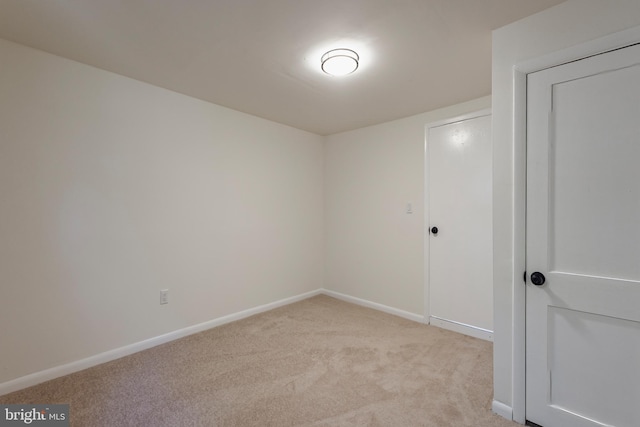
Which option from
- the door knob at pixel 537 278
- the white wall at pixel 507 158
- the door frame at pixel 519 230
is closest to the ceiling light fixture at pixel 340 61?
the white wall at pixel 507 158

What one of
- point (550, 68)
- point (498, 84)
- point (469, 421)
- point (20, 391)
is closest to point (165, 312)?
point (20, 391)

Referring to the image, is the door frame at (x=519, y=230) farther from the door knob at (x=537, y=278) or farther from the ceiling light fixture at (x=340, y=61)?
the ceiling light fixture at (x=340, y=61)

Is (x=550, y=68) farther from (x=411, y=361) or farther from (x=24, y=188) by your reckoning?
(x=24, y=188)

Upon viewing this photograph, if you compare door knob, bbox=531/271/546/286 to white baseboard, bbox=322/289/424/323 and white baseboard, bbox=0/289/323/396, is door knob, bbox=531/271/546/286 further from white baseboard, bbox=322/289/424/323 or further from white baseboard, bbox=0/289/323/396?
white baseboard, bbox=0/289/323/396

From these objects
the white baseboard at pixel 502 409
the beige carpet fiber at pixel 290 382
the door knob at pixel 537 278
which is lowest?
the beige carpet fiber at pixel 290 382

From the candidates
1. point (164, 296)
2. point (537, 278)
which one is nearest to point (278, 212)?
point (164, 296)

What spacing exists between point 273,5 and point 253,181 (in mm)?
1984

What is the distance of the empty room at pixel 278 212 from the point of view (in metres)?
1.44

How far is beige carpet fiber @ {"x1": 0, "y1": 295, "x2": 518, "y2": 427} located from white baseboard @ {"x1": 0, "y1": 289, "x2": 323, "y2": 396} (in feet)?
0.17

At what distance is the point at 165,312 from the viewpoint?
8.50ft

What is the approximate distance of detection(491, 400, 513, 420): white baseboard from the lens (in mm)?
1635

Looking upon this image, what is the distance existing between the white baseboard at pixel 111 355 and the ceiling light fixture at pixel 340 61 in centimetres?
257

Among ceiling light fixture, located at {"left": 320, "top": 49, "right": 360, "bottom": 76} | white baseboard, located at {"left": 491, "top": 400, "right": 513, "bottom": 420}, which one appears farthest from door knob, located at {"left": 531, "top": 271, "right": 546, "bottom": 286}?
ceiling light fixture, located at {"left": 320, "top": 49, "right": 360, "bottom": 76}

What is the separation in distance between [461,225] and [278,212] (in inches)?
80.7
